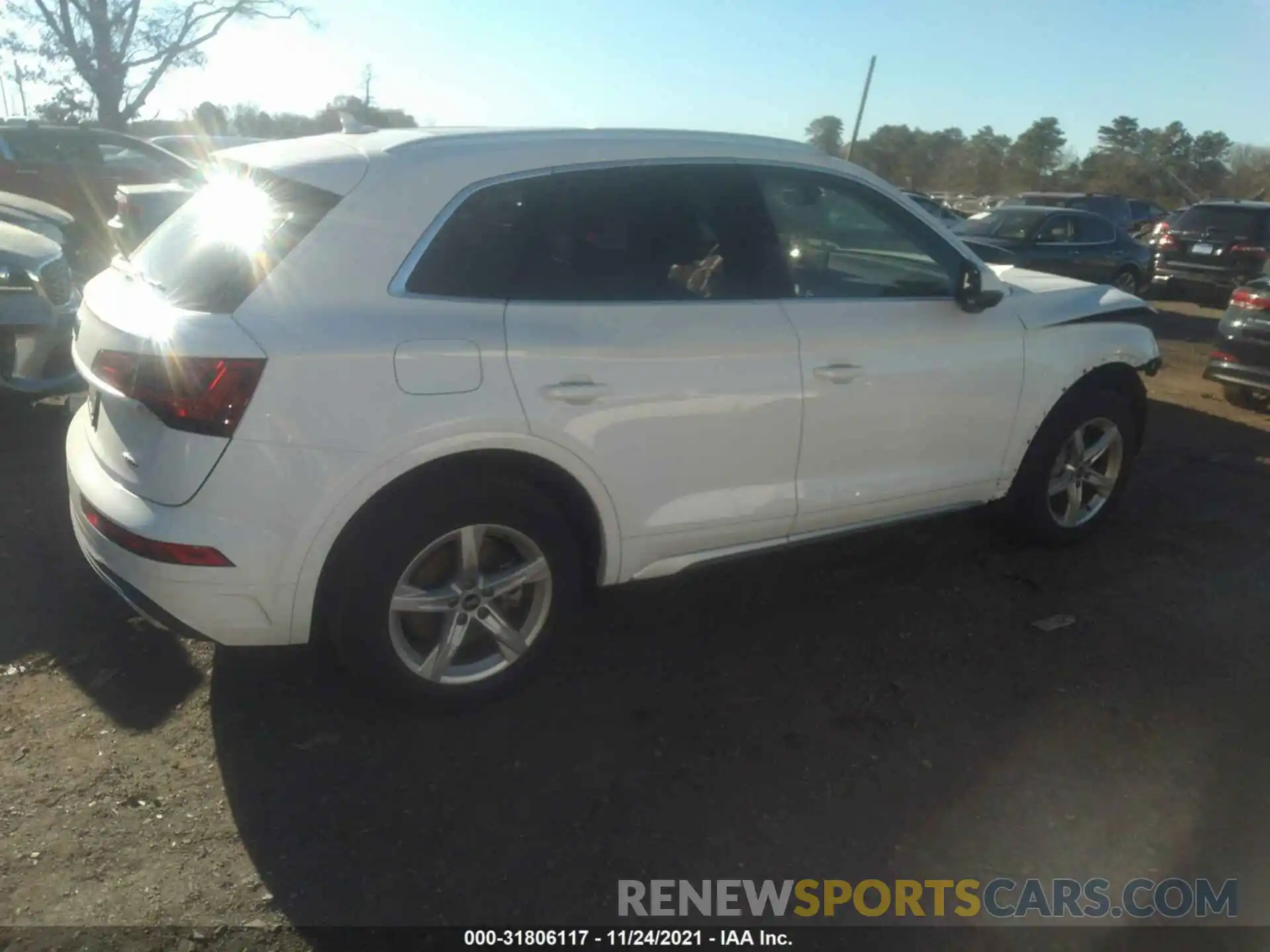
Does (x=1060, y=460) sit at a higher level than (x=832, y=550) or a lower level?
higher

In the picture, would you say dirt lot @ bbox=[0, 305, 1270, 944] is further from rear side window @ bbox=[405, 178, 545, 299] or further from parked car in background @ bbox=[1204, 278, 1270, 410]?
parked car in background @ bbox=[1204, 278, 1270, 410]

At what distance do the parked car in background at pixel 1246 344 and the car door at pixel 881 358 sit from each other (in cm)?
479

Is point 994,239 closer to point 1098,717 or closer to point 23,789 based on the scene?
point 1098,717

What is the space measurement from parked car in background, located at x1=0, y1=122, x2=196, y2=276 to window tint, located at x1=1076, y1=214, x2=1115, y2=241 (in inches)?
428

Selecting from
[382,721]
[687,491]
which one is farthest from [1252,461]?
[382,721]

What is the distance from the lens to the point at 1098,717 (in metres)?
3.71

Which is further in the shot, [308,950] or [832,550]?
[832,550]

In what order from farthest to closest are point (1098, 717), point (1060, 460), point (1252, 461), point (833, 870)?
point (1252, 461)
point (1060, 460)
point (1098, 717)
point (833, 870)

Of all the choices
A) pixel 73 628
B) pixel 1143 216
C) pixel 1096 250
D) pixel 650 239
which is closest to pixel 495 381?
pixel 650 239

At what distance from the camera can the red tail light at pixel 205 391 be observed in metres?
2.91

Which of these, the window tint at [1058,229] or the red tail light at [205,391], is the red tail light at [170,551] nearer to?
the red tail light at [205,391]

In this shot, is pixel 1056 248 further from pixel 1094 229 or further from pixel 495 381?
pixel 495 381

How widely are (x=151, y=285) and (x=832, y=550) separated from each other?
313cm

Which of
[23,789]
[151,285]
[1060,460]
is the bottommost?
[23,789]
